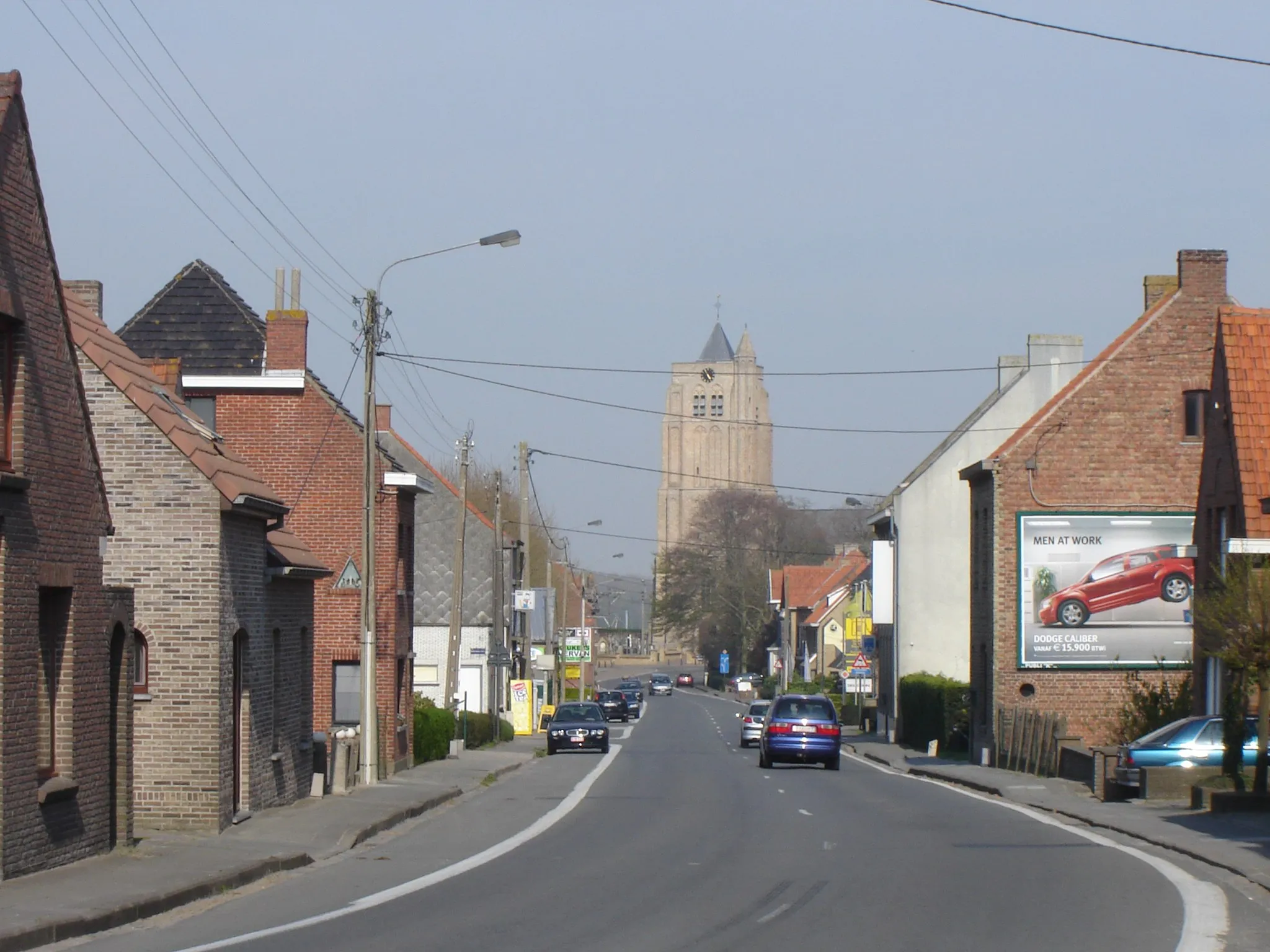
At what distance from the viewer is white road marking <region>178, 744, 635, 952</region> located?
10.7 metres

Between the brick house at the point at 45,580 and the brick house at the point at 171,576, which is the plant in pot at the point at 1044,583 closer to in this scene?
the brick house at the point at 171,576

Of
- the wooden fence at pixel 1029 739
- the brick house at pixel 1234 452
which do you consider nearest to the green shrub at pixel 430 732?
the wooden fence at pixel 1029 739

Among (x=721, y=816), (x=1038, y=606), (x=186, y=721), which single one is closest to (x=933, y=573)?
(x=1038, y=606)

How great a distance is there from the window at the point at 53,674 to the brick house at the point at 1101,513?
26212 millimetres

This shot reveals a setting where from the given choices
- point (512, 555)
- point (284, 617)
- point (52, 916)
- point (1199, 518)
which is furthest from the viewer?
point (512, 555)

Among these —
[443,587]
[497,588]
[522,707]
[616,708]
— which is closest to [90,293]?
[497,588]

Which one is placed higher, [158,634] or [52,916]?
[158,634]

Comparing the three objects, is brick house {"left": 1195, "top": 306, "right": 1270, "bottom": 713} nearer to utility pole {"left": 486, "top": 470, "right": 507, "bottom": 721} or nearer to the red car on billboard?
the red car on billboard

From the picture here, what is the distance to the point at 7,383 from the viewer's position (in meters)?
13.2

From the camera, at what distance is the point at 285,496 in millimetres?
31000

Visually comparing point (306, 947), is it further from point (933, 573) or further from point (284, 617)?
point (933, 573)

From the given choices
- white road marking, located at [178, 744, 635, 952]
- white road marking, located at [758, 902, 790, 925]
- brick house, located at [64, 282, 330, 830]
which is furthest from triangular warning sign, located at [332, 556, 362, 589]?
white road marking, located at [758, 902, 790, 925]

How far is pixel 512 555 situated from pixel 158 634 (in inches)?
1637

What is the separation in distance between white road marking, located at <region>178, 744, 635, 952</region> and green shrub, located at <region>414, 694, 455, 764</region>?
32.8 feet
